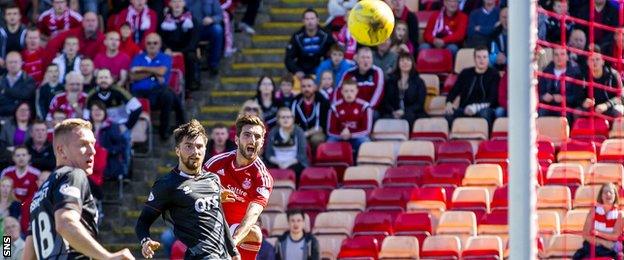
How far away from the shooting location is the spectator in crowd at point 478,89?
64.5 feet

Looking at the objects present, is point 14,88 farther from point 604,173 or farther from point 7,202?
point 604,173

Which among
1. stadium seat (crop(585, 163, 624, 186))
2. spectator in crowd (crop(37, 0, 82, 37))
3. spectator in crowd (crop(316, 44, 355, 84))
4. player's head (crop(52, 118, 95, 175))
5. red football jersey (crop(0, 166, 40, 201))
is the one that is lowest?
red football jersey (crop(0, 166, 40, 201))

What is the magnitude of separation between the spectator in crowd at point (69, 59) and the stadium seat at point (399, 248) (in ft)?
18.1

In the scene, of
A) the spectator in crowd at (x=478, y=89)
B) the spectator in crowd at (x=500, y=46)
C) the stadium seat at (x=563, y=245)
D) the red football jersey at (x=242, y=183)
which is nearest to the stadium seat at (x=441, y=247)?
the stadium seat at (x=563, y=245)

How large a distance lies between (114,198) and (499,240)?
217 inches

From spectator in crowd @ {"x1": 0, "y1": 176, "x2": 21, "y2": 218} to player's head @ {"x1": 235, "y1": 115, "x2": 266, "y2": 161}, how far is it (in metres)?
6.97

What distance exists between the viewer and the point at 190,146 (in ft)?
40.2

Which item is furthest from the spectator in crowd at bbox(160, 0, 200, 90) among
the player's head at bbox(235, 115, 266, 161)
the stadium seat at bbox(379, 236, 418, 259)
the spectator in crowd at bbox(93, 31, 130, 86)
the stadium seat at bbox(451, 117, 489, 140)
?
the player's head at bbox(235, 115, 266, 161)

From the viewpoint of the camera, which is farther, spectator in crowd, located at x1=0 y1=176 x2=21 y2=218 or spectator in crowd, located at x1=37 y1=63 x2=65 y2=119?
spectator in crowd, located at x1=37 y1=63 x2=65 y2=119

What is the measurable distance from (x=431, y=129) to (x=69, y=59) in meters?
4.95

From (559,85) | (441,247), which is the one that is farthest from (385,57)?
(441,247)

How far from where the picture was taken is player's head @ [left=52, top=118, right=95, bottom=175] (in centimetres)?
1059

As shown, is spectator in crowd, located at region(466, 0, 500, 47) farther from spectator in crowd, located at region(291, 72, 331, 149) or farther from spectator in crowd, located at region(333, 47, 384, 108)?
spectator in crowd, located at region(291, 72, 331, 149)

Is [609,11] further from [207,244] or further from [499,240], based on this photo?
[207,244]
